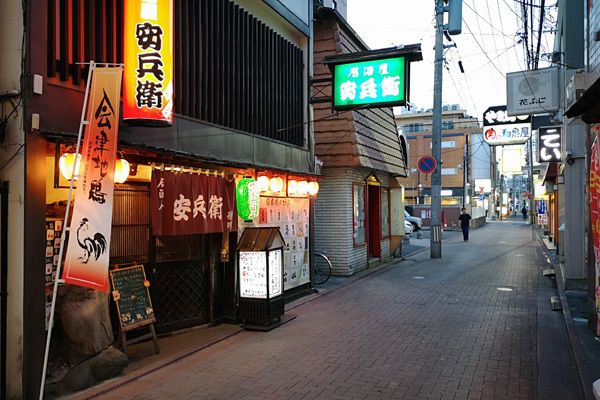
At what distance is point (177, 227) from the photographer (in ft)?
24.8

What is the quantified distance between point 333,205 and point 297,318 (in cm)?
583

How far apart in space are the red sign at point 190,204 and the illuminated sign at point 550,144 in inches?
424

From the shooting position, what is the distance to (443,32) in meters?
19.8

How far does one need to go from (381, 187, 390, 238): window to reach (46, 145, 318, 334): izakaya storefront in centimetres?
914

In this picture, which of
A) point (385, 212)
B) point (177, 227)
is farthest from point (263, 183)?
point (385, 212)

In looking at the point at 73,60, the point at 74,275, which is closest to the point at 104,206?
the point at 74,275

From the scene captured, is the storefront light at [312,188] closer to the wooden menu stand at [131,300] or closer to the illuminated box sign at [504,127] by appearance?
the wooden menu stand at [131,300]

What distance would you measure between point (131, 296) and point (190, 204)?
1.78 meters

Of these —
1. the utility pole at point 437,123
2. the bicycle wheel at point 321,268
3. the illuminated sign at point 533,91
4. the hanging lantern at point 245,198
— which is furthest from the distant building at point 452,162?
the hanging lantern at point 245,198

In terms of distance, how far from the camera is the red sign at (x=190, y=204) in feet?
24.0

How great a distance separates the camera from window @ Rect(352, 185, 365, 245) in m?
16.1

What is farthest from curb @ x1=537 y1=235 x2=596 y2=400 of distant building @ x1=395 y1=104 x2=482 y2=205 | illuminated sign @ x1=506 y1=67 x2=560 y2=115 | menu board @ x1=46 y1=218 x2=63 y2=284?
distant building @ x1=395 y1=104 x2=482 y2=205

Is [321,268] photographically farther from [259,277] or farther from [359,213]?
[259,277]

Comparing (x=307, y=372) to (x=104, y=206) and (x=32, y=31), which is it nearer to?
(x=104, y=206)
